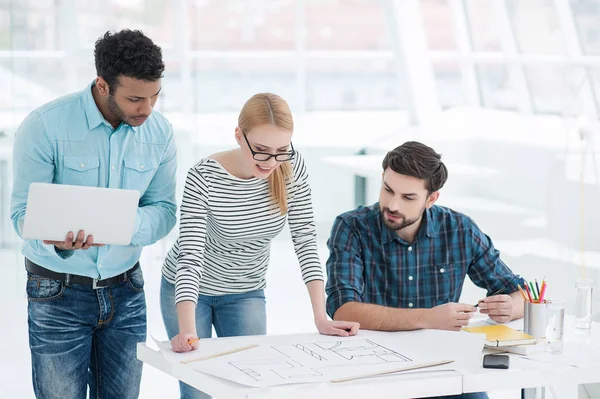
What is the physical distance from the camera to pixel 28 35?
5.62 meters

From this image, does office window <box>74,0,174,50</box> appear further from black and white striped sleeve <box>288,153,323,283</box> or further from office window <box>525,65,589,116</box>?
black and white striped sleeve <box>288,153,323,283</box>

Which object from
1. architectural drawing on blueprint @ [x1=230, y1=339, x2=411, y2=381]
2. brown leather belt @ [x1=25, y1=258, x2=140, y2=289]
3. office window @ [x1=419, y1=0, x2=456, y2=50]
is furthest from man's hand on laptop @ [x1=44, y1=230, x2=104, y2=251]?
office window @ [x1=419, y1=0, x2=456, y2=50]

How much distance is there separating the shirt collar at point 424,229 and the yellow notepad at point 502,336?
0.41 m

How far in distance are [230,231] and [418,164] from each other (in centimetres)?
61

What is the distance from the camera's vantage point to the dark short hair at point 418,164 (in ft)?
8.82

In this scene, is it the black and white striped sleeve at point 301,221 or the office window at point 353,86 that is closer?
the black and white striped sleeve at point 301,221

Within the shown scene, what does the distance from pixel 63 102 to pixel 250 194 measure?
585 millimetres

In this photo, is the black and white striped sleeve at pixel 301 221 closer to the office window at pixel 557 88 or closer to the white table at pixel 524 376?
the white table at pixel 524 376

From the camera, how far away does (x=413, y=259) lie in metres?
2.77

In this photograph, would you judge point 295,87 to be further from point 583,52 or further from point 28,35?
point 583,52

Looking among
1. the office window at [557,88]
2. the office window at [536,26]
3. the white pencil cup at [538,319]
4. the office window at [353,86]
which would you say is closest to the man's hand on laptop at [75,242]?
the white pencil cup at [538,319]

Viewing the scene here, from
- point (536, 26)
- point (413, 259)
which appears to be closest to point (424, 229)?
point (413, 259)

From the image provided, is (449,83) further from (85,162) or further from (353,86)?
(85,162)

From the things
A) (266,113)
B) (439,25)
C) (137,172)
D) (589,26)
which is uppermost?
(439,25)
